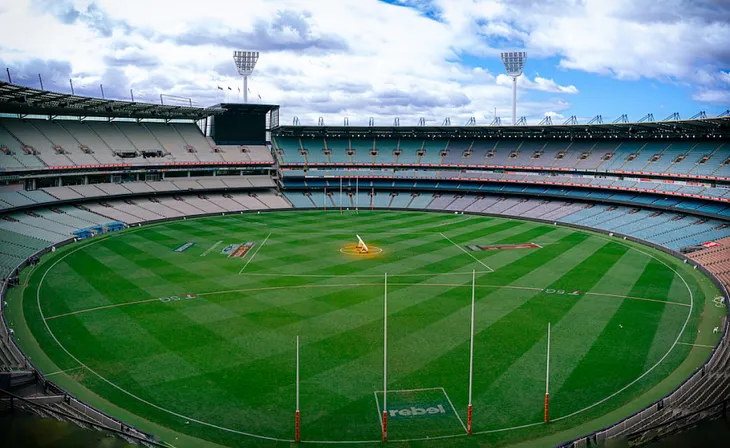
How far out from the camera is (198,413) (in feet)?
72.1

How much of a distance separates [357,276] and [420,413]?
22068mm

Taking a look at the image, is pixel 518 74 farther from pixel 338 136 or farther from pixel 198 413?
pixel 198 413

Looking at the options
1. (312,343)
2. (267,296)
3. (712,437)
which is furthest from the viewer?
(267,296)

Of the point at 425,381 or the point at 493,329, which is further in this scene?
the point at 493,329

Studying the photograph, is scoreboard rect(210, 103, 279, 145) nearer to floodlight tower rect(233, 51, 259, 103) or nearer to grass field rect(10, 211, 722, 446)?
floodlight tower rect(233, 51, 259, 103)

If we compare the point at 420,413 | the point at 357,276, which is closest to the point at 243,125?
the point at 357,276

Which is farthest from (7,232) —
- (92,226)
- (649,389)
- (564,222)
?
(564,222)

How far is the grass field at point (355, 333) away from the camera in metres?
22.2

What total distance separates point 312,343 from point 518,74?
80201 mm

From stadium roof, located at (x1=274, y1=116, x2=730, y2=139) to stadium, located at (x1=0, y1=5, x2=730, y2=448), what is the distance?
74 centimetres

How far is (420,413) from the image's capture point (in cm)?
2203

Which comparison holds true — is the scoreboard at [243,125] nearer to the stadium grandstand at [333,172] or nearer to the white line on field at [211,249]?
the stadium grandstand at [333,172]

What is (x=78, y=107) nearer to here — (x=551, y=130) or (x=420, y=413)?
(x=420, y=413)

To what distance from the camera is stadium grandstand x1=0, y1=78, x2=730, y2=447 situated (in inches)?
2350
